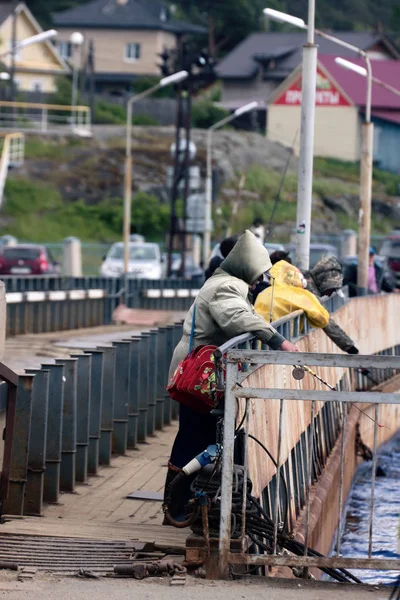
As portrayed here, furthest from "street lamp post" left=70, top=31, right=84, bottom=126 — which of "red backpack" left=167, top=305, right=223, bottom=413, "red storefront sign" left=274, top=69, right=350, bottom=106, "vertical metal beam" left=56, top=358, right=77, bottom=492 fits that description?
"red backpack" left=167, top=305, right=223, bottom=413

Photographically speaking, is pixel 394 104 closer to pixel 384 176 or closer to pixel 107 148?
pixel 384 176

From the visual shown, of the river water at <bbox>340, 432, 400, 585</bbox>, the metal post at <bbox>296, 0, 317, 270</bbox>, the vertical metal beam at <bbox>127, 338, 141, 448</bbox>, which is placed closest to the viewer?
the river water at <bbox>340, 432, 400, 585</bbox>

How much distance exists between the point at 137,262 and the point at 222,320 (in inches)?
1473

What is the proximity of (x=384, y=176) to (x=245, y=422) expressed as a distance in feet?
235

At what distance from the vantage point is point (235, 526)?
753 cm

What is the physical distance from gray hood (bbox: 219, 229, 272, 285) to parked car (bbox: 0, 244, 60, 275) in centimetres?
3404

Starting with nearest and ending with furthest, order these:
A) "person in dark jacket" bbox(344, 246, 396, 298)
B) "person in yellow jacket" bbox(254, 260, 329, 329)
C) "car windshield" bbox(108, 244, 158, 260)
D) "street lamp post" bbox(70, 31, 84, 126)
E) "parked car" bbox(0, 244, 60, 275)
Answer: "person in yellow jacket" bbox(254, 260, 329, 329), "person in dark jacket" bbox(344, 246, 396, 298), "parked car" bbox(0, 244, 60, 275), "car windshield" bbox(108, 244, 158, 260), "street lamp post" bbox(70, 31, 84, 126)

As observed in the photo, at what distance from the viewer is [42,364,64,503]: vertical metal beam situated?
10.1m

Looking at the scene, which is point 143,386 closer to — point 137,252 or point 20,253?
point 20,253

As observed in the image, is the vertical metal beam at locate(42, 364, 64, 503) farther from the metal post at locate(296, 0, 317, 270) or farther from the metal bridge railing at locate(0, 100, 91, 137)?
the metal bridge railing at locate(0, 100, 91, 137)

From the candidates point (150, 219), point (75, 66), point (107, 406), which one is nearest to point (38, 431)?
point (107, 406)

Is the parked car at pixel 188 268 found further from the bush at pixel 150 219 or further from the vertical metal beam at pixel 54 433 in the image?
the vertical metal beam at pixel 54 433

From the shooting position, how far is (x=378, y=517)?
612 inches

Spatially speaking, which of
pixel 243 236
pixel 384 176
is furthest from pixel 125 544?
pixel 384 176
